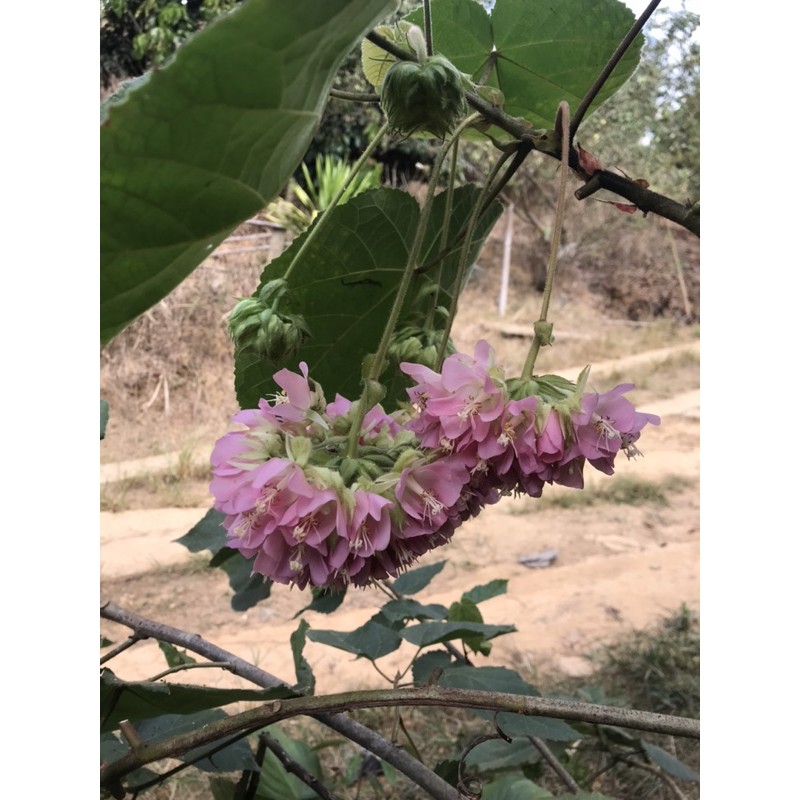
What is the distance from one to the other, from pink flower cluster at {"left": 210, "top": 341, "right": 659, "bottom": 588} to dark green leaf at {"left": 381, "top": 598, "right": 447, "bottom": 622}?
A: 13.7 inches

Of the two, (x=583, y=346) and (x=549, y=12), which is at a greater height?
(x=549, y=12)

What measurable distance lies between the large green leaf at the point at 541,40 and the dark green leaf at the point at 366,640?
1.31 ft

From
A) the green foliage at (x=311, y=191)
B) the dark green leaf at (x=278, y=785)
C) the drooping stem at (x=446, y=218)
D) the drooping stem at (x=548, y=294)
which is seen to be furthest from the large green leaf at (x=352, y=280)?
the green foliage at (x=311, y=191)

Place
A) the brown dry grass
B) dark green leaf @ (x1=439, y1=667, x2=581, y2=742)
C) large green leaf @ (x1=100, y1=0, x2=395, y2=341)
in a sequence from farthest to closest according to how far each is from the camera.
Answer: the brown dry grass → dark green leaf @ (x1=439, y1=667, x2=581, y2=742) → large green leaf @ (x1=100, y1=0, x2=395, y2=341)

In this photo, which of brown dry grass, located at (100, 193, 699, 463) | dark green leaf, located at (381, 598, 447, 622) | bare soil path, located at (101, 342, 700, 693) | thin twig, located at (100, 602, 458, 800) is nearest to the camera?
thin twig, located at (100, 602, 458, 800)

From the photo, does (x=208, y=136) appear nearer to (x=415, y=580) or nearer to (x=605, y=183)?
(x=605, y=183)

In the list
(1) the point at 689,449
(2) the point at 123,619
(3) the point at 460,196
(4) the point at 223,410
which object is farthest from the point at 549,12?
(1) the point at 689,449

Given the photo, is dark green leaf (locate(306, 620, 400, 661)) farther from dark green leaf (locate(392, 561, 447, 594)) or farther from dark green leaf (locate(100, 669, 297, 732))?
dark green leaf (locate(100, 669, 297, 732))

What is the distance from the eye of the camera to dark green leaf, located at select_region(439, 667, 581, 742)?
1.71ft

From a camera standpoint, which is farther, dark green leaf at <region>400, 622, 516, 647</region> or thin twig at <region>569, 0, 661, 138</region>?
dark green leaf at <region>400, 622, 516, 647</region>

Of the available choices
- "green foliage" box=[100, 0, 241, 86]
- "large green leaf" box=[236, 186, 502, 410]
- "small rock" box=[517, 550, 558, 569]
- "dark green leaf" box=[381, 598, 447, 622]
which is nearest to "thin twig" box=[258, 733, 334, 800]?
"dark green leaf" box=[381, 598, 447, 622]

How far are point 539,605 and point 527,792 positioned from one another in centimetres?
139

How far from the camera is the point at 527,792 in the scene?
18.8 inches
